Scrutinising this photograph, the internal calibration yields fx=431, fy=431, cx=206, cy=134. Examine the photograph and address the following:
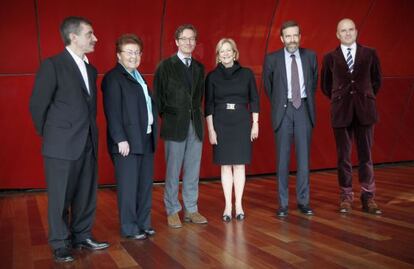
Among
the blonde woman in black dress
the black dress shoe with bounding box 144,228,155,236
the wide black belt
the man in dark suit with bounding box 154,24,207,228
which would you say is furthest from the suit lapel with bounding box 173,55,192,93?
the black dress shoe with bounding box 144,228,155,236

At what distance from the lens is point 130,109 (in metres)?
3.26

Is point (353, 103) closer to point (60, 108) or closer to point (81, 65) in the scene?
point (81, 65)

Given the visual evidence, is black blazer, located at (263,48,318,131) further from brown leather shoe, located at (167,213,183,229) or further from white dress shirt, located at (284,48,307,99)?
brown leather shoe, located at (167,213,183,229)

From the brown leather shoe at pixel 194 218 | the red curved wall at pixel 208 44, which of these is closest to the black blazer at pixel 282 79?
the brown leather shoe at pixel 194 218

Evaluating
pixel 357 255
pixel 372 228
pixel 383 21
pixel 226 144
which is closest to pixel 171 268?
pixel 357 255

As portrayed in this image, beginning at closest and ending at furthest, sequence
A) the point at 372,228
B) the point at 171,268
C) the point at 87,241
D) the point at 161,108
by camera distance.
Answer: the point at 171,268, the point at 87,241, the point at 372,228, the point at 161,108

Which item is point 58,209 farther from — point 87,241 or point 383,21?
point 383,21

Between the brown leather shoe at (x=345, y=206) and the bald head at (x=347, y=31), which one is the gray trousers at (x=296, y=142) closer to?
the brown leather shoe at (x=345, y=206)

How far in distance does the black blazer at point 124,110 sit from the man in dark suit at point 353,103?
1.96 m

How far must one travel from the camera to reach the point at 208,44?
6.31 meters

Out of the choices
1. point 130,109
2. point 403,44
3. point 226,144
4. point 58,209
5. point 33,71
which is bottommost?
point 58,209

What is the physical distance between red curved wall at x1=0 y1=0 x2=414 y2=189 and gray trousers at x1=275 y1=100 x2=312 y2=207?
99.9 inches

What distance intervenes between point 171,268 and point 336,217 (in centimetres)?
189

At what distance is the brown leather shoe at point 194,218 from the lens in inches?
150
